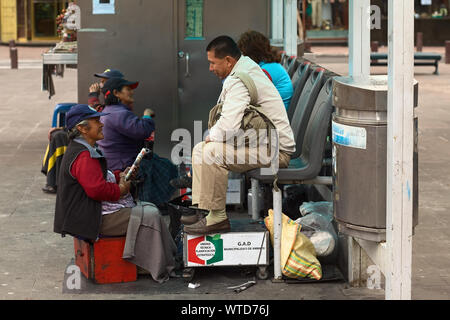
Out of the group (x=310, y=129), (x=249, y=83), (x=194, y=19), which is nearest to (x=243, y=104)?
(x=249, y=83)

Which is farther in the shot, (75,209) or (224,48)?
(224,48)

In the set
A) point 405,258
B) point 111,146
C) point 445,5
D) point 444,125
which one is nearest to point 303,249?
point 405,258

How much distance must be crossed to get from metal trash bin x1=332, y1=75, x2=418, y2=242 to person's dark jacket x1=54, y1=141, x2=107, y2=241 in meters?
1.69

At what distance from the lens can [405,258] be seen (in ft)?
15.7

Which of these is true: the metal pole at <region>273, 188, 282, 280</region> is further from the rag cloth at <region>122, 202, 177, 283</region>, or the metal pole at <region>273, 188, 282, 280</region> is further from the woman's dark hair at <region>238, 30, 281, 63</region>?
the woman's dark hair at <region>238, 30, 281, 63</region>

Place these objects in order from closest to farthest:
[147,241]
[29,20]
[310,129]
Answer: [147,241] → [310,129] → [29,20]

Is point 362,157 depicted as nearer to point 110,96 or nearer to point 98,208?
point 98,208

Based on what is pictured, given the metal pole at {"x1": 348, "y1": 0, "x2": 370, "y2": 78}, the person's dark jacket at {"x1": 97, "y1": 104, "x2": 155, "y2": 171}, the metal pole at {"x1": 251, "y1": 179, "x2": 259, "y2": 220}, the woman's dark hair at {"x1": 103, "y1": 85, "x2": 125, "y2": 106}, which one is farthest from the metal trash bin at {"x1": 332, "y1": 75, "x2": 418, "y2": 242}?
the woman's dark hair at {"x1": 103, "y1": 85, "x2": 125, "y2": 106}

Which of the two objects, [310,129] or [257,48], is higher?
[257,48]

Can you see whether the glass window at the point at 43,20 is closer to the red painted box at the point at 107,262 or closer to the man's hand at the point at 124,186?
the man's hand at the point at 124,186

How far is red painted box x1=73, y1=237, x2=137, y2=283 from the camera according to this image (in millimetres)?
6074

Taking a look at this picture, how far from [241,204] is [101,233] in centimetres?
240

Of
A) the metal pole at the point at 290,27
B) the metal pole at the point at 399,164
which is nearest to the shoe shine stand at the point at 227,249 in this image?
the metal pole at the point at 399,164

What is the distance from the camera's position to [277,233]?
19.8 feet
